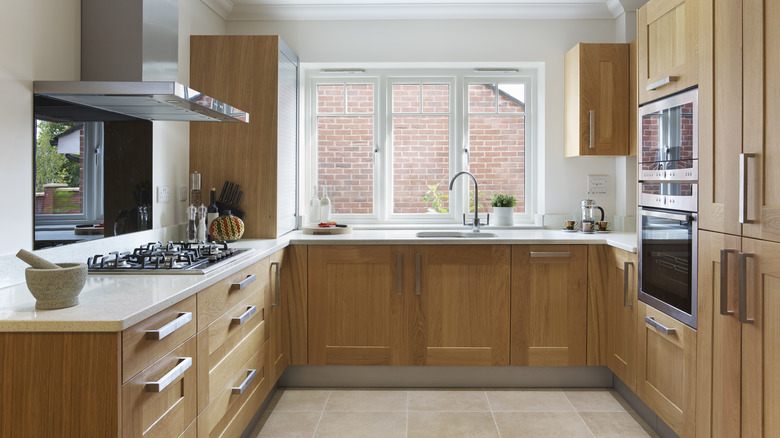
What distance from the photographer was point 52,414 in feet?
4.35

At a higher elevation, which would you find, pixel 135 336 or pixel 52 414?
pixel 135 336

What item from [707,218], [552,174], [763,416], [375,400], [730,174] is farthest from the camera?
[552,174]

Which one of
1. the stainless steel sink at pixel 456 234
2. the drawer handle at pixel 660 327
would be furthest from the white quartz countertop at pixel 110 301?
the stainless steel sink at pixel 456 234

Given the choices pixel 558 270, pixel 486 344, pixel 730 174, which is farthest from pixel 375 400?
pixel 730 174

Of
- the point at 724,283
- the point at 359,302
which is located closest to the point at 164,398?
the point at 359,302

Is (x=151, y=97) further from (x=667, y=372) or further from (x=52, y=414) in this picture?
(x=667, y=372)

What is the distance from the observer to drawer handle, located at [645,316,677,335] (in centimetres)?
241

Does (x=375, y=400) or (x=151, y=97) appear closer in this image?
(x=151, y=97)

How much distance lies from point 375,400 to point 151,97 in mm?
1991

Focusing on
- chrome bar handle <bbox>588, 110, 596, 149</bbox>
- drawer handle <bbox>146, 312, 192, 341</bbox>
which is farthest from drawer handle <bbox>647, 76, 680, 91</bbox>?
drawer handle <bbox>146, 312, 192, 341</bbox>

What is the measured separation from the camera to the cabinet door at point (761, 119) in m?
1.74

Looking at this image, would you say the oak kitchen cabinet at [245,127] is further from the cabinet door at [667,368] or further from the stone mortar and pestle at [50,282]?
the cabinet door at [667,368]

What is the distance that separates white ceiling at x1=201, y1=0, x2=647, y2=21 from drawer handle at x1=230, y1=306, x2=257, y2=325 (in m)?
2.21

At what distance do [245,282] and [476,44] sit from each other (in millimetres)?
2440
